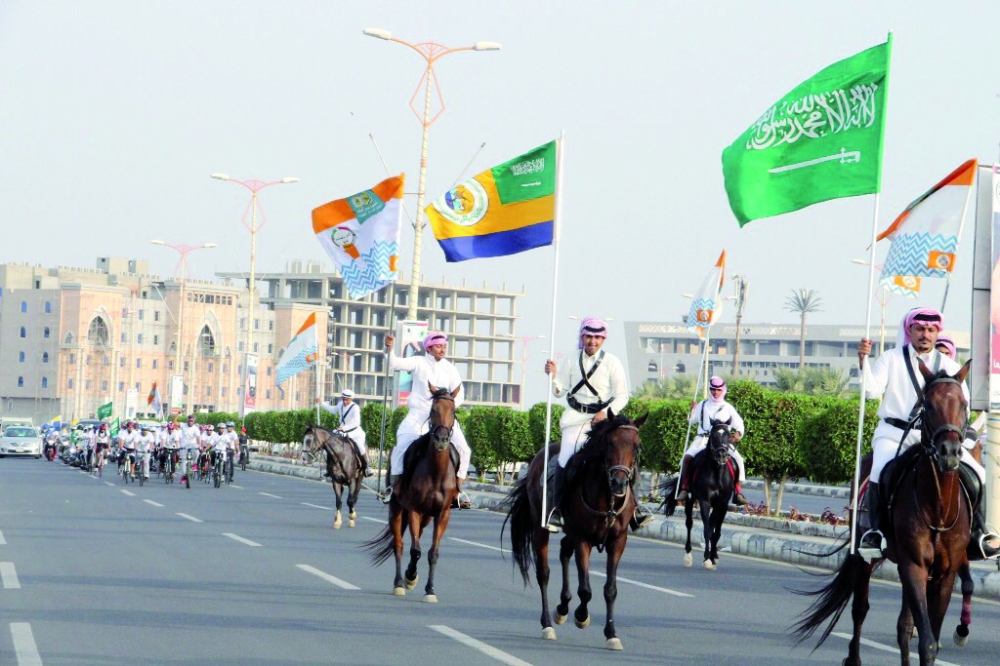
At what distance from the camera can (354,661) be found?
10.5 meters

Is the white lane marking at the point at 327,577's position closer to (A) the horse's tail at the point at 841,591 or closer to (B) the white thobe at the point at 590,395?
(B) the white thobe at the point at 590,395

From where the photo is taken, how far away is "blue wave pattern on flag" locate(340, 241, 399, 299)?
32.2 m

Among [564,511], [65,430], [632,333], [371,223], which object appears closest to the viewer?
[564,511]

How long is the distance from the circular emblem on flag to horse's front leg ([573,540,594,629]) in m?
8.56

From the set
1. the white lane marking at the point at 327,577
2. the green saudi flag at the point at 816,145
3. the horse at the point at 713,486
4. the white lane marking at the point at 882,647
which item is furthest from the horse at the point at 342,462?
the white lane marking at the point at 882,647

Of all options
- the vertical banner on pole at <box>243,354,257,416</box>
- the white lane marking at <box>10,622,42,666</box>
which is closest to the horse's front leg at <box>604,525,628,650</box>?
the white lane marking at <box>10,622,42,666</box>

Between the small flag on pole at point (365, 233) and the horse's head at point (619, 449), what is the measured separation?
20.4 meters

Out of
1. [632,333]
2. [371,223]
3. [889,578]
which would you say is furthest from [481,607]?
[632,333]

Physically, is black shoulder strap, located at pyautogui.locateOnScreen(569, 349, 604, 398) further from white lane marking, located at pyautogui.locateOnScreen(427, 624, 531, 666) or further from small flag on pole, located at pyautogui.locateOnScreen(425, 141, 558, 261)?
small flag on pole, located at pyautogui.locateOnScreen(425, 141, 558, 261)

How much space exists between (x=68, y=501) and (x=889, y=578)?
19408mm

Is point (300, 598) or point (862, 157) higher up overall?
point (862, 157)

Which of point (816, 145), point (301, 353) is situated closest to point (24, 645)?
point (816, 145)

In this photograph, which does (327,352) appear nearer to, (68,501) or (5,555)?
(68,501)

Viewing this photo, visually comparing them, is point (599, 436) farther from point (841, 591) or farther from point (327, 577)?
point (327, 577)
